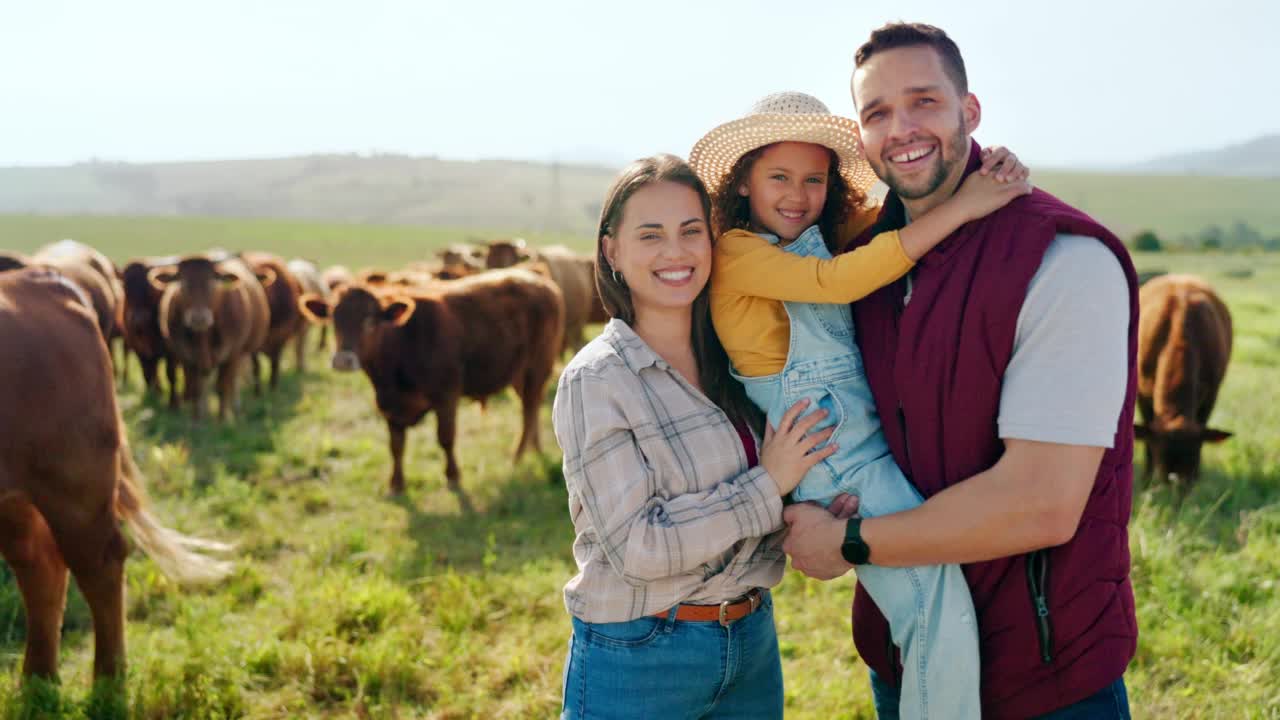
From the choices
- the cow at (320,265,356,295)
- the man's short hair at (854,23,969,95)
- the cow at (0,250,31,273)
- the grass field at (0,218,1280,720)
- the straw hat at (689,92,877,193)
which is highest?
the man's short hair at (854,23,969,95)

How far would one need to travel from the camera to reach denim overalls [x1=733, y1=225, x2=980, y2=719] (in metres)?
2.12

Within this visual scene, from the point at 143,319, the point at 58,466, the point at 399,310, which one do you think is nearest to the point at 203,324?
the point at 143,319

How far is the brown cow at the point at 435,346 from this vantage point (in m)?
8.34

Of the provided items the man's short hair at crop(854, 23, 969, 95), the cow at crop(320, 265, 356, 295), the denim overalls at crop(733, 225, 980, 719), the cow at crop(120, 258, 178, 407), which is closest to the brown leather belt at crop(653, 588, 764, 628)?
the denim overalls at crop(733, 225, 980, 719)

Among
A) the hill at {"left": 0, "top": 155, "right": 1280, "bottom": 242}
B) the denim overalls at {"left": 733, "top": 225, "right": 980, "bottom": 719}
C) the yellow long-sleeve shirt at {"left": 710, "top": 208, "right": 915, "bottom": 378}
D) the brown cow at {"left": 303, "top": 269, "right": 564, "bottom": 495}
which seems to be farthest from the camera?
the hill at {"left": 0, "top": 155, "right": 1280, "bottom": 242}

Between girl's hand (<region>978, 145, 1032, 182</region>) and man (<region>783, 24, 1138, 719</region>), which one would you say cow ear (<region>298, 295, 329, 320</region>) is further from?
girl's hand (<region>978, 145, 1032, 182</region>)

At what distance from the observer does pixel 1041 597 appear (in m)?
2.04

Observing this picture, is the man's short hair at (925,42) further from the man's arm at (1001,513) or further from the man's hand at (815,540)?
the man's hand at (815,540)

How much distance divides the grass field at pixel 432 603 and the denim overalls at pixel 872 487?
206 centimetres

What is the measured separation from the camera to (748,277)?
256 cm

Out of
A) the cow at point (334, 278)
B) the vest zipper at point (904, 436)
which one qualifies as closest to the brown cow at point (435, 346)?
the vest zipper at point (904, 436)

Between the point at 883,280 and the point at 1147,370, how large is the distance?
6.72 meters

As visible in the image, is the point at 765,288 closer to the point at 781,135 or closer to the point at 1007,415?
the point at 781,135

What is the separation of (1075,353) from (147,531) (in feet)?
14.6
